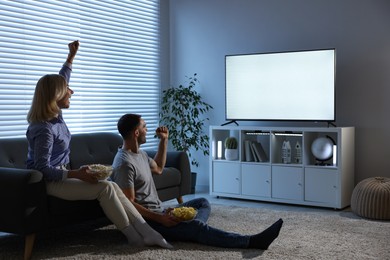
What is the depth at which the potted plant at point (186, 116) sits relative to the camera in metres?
6.05

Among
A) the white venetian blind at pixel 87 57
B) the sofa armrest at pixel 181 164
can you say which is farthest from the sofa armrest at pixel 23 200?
the sofa armrest at pixel 181 164

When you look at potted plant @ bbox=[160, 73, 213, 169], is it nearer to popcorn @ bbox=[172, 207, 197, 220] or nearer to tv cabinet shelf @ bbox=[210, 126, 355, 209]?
tv cabinet shelf @ bbox=[210, 126, 355, 209]

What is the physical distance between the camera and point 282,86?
5.38m

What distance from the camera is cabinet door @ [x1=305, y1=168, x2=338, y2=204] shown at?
4941 millimetres

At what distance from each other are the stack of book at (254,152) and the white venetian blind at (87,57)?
4.57 feet

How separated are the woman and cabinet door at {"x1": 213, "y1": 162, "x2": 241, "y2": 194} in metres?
2.27

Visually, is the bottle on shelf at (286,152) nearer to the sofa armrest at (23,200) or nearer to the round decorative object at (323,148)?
the round decorative object at (323,148)

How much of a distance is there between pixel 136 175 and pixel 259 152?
7.45ft

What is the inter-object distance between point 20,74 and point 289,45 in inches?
112

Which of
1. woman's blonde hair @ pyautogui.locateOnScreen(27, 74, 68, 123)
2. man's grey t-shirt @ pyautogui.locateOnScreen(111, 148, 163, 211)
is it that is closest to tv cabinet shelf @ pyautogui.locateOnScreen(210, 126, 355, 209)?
man's grey t-shirt @ pyautogui.locateOnScreen(111, 148, 163, 211)

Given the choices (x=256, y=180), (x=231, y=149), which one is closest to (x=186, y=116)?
(x=231, y=149)

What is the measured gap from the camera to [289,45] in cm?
565

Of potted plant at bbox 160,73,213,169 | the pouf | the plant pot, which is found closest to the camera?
the pouf

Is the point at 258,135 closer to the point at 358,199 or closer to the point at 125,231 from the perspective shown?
the point at 358,199
